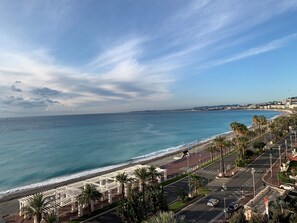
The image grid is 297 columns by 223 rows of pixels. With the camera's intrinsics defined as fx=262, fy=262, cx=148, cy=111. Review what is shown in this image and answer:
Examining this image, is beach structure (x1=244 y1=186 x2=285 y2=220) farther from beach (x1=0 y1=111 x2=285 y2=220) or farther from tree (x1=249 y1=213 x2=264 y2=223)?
beach (x1=0 y1=111 x2=285 y2=220)

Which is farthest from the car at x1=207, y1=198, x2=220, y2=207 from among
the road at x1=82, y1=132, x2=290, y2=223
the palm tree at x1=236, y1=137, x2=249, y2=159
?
the palm tree at x1=236, y1=137, x2=249, y2=159

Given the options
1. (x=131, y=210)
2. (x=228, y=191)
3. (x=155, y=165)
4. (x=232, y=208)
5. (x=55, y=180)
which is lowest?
(x=55, y=180)

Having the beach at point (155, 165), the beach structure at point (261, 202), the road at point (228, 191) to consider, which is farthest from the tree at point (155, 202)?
the beach at point (155, 165)

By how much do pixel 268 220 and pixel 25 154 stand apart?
10861 cm

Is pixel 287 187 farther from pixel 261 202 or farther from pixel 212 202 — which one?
pixel 212 202

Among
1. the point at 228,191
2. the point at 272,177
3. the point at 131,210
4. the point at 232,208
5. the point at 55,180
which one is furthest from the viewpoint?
the point at 55,180

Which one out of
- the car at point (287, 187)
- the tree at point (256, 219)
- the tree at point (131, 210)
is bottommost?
the car at point (287, 187)

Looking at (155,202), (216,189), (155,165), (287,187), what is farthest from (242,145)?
(155,202)

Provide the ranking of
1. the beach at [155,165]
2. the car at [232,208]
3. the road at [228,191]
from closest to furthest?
the road at [228,191] → the car at [232,208] → the beach at [155,165]

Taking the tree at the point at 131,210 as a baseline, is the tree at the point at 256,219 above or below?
above

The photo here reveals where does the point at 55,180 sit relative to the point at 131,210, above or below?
below

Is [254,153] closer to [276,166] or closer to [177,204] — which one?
[276,166]

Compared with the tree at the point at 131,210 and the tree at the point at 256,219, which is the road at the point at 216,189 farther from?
the tree at the point at 256,219

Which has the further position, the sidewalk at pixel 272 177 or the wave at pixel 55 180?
the wave at pixel 55 180
